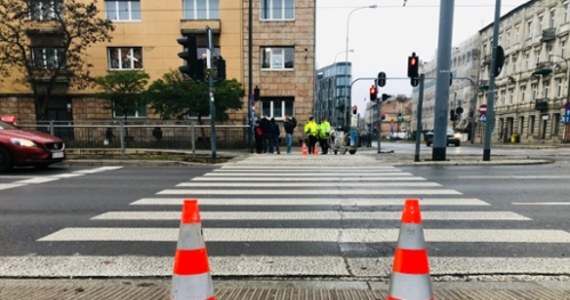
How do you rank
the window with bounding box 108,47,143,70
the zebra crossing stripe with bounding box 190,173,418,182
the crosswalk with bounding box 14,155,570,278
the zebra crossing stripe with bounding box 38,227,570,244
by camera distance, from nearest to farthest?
the crosswalk with bounding box 14,155,570,278, the zebra crossing stripe with bounding box 38,227,570,244, the zebra crossing stripe with bounding box 190,173,418,182, the window with bounding box 108,47,143,70

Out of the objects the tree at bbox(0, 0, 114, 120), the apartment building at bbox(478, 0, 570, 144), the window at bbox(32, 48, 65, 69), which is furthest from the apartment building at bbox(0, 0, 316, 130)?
the apartment building at bbox(478, 0, 570, 144)

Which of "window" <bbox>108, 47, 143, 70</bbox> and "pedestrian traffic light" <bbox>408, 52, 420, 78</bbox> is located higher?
"window" <bbox>108, 47, 143, 70</bbox>

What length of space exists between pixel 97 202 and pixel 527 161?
516 inches

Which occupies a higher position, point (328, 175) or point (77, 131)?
point (77, 131)

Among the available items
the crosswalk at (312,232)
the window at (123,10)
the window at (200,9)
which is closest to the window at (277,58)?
the window at (200,9)

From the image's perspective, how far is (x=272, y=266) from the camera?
3.38m

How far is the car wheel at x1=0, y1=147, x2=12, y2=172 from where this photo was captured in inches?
372

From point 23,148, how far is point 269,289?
31.4 feet

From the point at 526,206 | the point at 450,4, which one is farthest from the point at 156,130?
the point at 526,206

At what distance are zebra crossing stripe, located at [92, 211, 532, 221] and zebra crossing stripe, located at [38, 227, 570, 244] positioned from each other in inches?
20.4

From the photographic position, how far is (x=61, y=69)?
23.9 metres

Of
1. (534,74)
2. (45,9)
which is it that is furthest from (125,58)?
(534,74)

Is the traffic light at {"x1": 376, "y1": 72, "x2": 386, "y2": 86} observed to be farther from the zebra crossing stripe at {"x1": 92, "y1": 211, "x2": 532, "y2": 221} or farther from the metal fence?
the zebra crossing stripe at {"x1": 92, "y1": 211, "x2": 532, "y2": 221}

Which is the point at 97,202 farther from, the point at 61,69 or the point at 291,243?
the point at 61,69
